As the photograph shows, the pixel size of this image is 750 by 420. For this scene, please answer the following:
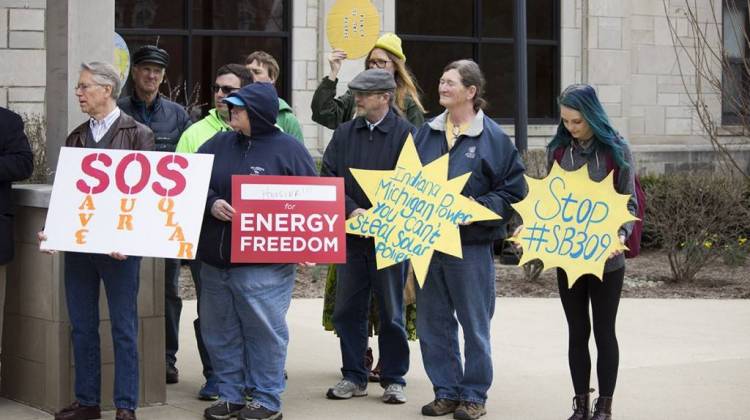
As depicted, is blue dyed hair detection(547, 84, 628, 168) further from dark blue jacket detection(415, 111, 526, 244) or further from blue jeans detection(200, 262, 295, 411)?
blue jeans detection(200, 262, 295, 411)

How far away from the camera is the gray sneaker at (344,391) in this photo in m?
8.08

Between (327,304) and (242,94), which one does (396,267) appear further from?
(242,94)

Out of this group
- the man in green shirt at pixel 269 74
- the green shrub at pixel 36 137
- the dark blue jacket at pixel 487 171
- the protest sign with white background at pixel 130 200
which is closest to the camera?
the protest sign with white background at pixel 130 200

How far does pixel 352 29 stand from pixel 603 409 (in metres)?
3.72

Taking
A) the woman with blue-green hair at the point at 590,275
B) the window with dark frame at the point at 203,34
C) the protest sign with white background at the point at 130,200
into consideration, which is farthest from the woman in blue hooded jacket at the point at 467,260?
the window with dark frame at the point at 203,34

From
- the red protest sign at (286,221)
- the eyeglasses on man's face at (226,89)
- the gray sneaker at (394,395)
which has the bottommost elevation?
the gray sneaker at (394,395)

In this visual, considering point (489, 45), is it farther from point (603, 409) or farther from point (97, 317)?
point (97, 317)

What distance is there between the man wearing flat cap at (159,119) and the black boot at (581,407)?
259cm

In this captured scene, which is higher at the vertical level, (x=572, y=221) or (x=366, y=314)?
(x=572, y=221)

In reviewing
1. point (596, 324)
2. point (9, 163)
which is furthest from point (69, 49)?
point (596, 324)

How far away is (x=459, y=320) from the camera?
25.1ft

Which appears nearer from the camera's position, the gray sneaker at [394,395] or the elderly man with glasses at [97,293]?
the elderly man with glasses at [97,293]

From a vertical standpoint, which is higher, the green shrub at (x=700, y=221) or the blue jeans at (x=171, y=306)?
the green shrub at (x=700, y=221)

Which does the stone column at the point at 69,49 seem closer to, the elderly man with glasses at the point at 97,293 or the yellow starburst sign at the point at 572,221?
the elderly man with glasses at the point at 97,293
